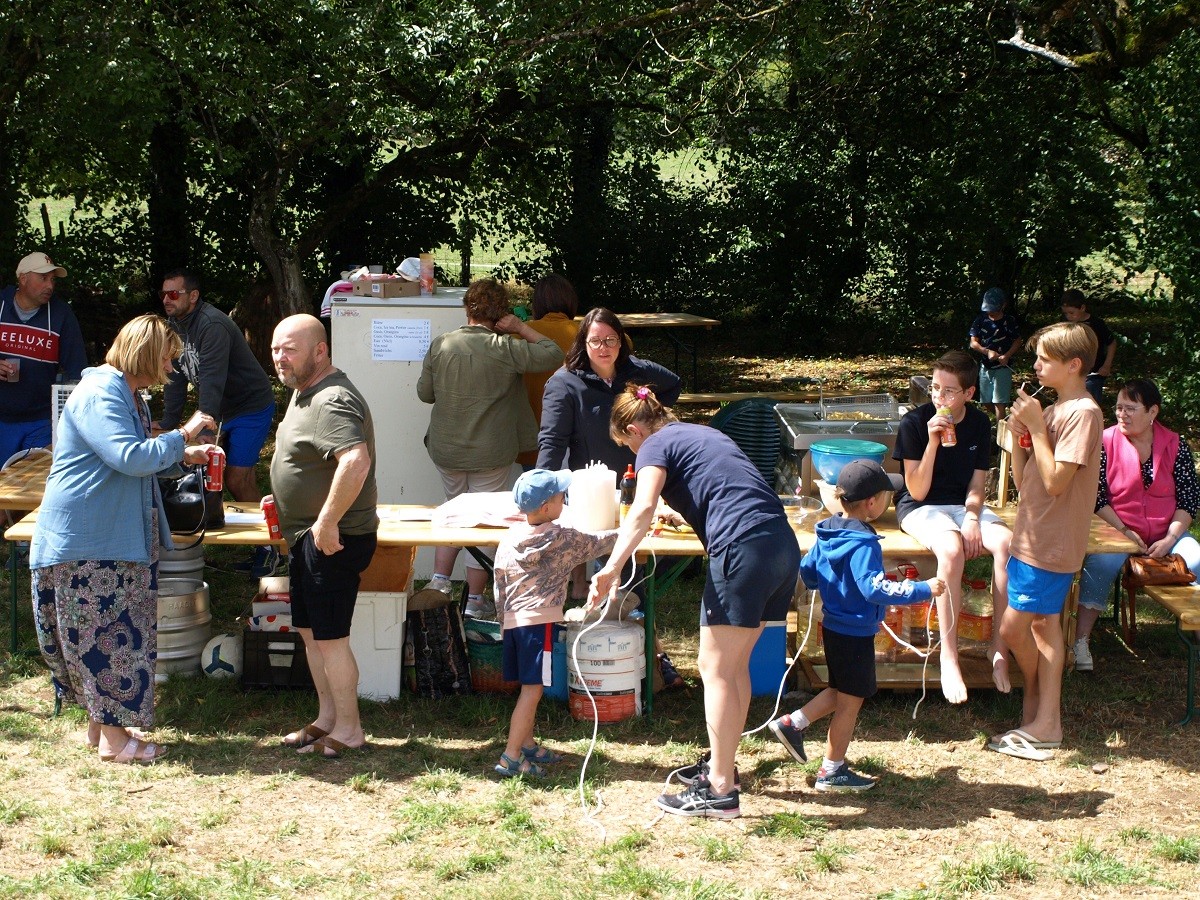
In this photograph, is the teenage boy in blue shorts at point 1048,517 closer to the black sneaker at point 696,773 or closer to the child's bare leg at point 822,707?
the child's bare leg at point 822,707

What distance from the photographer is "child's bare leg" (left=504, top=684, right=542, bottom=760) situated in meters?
4.36

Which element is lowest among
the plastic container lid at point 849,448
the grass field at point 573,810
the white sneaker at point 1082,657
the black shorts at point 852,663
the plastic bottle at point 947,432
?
the grass field at point 573,810

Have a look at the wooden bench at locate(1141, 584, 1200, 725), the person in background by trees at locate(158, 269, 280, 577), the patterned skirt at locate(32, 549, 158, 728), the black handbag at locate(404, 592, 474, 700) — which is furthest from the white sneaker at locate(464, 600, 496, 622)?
the wooden bench at locate(1141, 584, 1200, 725)

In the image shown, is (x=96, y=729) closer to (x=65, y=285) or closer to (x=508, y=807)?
(x=508, y=807)

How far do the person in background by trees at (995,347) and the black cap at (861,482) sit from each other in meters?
6.37

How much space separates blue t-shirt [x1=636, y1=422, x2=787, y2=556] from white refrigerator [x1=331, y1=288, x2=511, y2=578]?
2.55 meters

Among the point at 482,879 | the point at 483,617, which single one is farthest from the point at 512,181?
the point at 482,879

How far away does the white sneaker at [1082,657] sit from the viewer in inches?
212

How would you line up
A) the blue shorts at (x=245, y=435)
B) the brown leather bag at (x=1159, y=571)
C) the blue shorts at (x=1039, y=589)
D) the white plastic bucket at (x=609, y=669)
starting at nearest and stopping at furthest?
the blue shorts at (x=1039, y=589) < the white plastic bucket at (x=609, y=669) < the brown leather bag at (x=1159, y=571) < the blue shorts at (x=245, y=435)

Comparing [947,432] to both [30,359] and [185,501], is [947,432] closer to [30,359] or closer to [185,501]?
[185,501]

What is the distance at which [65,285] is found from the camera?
12250mm

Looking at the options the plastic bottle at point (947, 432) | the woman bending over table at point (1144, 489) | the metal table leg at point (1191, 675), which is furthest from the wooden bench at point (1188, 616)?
the plastic bottle at point (947, 432)

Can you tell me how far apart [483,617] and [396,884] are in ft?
5.99

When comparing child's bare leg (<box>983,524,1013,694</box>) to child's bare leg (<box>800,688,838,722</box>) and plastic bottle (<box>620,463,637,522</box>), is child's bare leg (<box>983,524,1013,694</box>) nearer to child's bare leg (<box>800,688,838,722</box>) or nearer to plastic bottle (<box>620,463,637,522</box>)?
child's bare leg (<box>800,688,838,722</box>)
